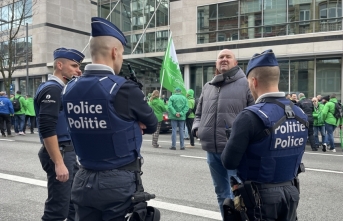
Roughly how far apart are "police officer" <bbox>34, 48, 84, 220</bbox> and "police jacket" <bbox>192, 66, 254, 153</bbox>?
4.63ft

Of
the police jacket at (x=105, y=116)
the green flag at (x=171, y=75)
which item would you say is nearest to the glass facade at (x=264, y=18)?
the green flag at (x=171, y=75)

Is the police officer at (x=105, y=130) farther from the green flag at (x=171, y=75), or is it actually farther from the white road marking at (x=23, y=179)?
the green flag at (x=171, y=75)

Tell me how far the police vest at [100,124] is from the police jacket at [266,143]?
68 centimetres

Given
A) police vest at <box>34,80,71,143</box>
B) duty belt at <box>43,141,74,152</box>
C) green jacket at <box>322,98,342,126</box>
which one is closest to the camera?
police vest at <box>34,80,71,143</box>

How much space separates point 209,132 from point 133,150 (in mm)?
1482

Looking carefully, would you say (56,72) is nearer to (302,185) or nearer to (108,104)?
(108,104)

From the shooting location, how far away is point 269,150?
6.92ft

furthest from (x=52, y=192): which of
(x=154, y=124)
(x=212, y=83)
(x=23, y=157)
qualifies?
(x=23, y=157)

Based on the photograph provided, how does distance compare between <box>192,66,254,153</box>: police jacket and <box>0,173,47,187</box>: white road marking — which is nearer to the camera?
<box>192,66,254,153</box>: police jacket

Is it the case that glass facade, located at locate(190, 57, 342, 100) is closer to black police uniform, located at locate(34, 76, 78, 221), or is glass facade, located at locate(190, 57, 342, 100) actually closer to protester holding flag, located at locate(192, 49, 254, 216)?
protester holding flag, located at locate(192, 49, 254, 216)

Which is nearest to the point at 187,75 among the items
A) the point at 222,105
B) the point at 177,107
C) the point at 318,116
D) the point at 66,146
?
the point at 318,116

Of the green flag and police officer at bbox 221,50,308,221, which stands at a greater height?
the green flag

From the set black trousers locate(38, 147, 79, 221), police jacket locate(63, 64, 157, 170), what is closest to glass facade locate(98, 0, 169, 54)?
black trousers locate(38, 147, 79, 221)

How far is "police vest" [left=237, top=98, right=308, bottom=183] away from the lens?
2.10 metres
